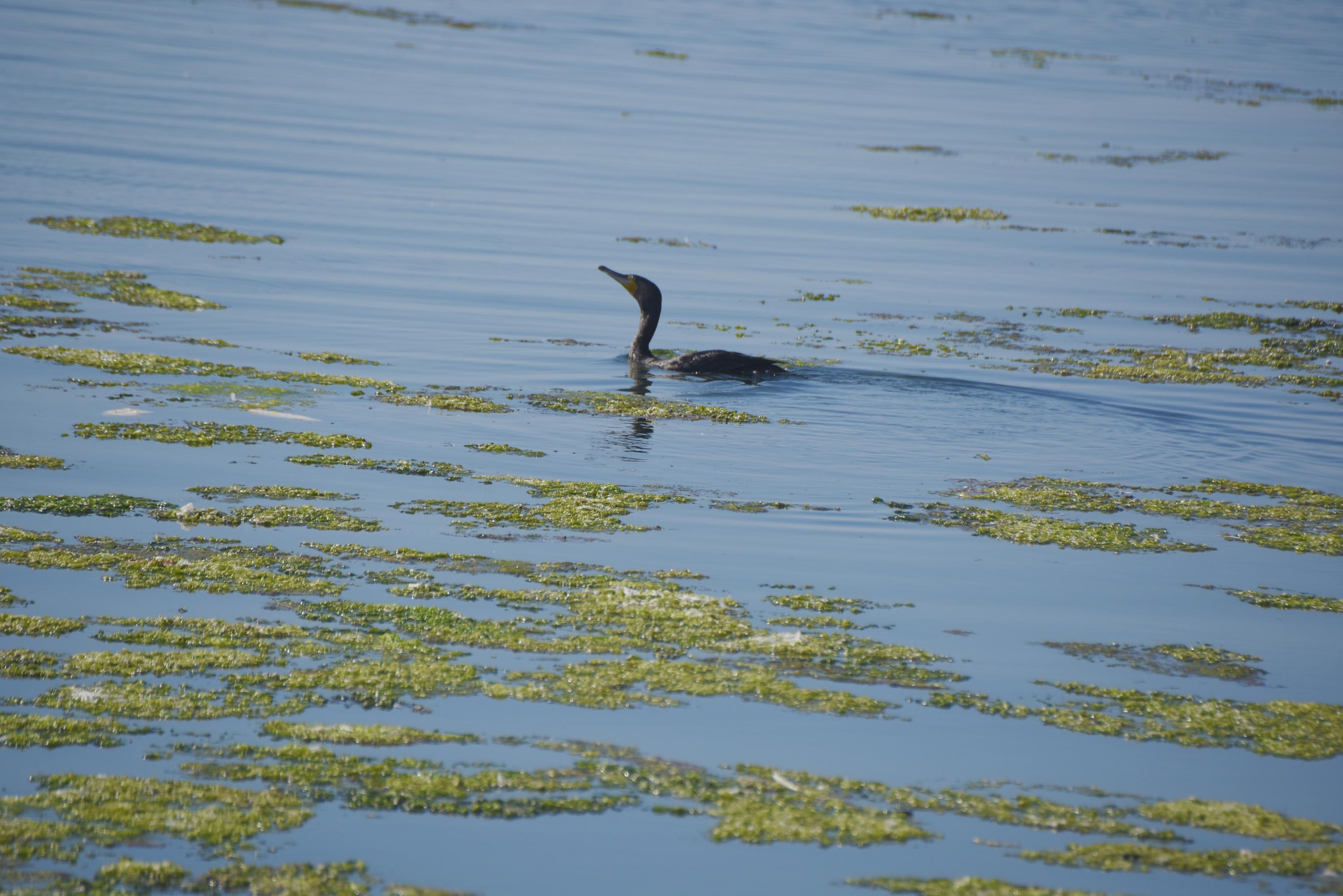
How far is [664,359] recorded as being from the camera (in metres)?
13.5

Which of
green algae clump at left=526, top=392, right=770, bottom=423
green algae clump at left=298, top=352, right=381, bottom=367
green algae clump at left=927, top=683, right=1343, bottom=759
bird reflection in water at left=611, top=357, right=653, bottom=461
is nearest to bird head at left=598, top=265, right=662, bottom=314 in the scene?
bird reflection in water at left=611, top=357, right=653, bottom=461

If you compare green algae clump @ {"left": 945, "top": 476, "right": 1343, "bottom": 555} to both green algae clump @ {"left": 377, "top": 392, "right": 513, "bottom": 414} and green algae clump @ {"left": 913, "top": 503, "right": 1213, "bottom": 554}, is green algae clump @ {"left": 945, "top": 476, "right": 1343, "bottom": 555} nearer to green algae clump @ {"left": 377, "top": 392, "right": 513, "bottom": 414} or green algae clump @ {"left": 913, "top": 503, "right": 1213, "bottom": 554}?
green algae clump @ {"left": 913, "top": 503, "right": 1213, "bottom": 554}

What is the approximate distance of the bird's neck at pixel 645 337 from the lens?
44.8ft

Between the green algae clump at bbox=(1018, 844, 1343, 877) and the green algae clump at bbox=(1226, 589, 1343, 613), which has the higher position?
the green algae clump at bbox=(1226, 589, 1343, 613)

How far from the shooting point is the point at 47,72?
29359 millimetres

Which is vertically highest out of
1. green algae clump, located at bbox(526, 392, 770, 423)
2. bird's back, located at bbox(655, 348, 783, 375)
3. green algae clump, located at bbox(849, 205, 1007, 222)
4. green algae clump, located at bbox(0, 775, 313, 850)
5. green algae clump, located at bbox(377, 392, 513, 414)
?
Result: green algae clump, located at bbox(849, 205, 1007, 222)

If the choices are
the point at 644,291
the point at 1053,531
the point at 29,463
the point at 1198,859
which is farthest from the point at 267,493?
the point at 644,291

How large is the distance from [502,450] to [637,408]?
2037 millimetres

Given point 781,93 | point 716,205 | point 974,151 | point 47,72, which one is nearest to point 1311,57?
point 781,93

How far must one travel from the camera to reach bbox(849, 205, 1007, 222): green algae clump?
2172 centimetres

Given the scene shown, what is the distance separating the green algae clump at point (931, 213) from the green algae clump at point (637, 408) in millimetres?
10902

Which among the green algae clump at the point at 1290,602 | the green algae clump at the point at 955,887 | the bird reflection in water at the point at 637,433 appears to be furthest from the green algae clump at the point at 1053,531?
the green algae clump at the point at 955,887

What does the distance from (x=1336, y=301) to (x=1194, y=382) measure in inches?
195

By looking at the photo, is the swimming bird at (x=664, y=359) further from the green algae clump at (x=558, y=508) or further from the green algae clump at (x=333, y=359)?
the green algae clump at (x=558, y=508)
